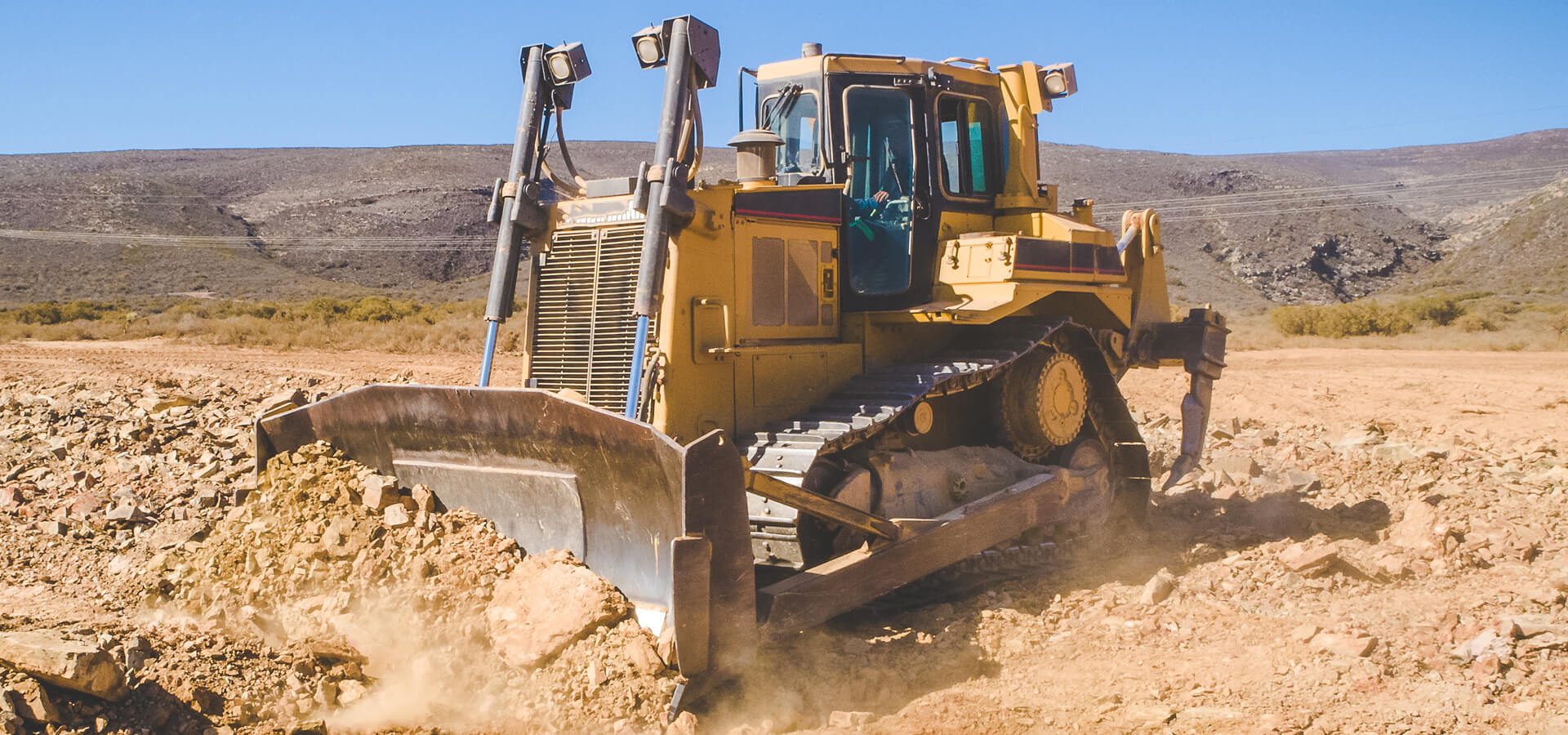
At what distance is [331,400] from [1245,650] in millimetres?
4750

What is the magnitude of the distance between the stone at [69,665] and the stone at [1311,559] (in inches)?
235

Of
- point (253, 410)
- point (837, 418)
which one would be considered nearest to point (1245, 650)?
point (837, 418)

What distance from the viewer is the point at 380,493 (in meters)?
6.21

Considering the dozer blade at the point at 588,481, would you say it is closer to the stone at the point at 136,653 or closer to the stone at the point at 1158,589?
the stone at the point at 136,653

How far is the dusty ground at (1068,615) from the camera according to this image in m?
5.12

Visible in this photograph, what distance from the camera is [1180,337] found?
30.1ft

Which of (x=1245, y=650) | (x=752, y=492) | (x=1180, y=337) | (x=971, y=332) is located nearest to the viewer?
(x=752, y=492)

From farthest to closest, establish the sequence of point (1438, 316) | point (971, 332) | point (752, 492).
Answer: point (1438, 316), point (971, 332), point (752, 492)

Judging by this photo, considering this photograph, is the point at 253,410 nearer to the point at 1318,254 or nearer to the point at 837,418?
the point at 837,418

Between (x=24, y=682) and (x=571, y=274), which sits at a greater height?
(x=571, y=274)

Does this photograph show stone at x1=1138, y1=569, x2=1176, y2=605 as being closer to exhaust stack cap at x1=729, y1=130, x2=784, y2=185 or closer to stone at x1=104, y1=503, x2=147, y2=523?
exhaust stack cap at x1=729, y1=130, x2=784, y2=185

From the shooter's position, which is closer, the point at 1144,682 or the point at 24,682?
the point at 24,682

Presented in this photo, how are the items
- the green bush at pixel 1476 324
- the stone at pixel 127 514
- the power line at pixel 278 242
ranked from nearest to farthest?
1. the stone at pixel 127 514
2. the green bush at pixel 1476 324
3. the power line at pixel 278 242

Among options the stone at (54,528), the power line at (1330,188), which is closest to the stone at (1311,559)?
the stone at (54,528)
